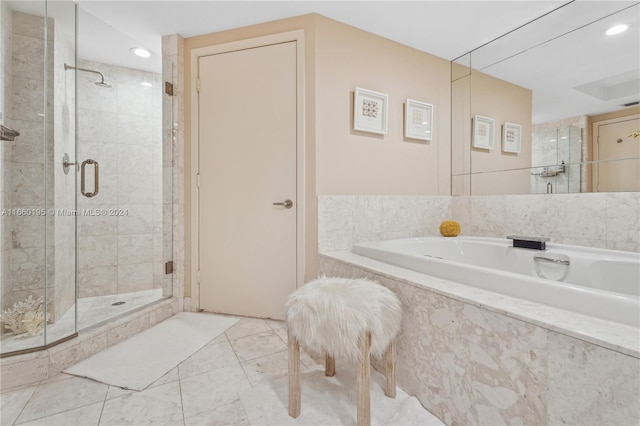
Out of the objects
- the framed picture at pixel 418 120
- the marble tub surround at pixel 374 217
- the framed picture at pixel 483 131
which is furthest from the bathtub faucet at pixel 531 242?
the framed picture at pixel 418 120

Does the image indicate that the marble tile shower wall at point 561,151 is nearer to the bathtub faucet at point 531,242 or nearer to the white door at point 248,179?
the bathtub faucet at point 531,242

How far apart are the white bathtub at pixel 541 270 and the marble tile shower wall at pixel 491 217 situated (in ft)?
0.67

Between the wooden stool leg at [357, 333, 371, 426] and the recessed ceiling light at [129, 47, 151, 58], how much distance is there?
2864mm

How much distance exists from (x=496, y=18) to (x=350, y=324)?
231cm

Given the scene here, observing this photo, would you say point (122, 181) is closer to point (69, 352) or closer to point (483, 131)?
point (69, 352)

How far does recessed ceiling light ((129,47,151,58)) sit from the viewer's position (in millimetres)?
2494

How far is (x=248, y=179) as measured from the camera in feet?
7.14

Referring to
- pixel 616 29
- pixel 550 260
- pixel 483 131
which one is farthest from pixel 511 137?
pixel 550 260

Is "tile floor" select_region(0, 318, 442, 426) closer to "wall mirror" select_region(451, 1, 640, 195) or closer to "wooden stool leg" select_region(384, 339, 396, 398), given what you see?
"wooden stool leg" select_region(384, 339, 396, 398)

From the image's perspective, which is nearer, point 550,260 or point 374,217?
point 550,260

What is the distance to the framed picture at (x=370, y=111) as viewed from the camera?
2.13 m

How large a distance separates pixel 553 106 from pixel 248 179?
2.17 meters

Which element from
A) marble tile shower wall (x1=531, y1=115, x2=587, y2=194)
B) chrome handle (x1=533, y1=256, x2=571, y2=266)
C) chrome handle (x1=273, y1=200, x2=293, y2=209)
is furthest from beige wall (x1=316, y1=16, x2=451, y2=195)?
chrome handle (x1=533, y1=256, x2=571, y2=266)

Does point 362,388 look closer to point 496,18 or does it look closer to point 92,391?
point 92,391
